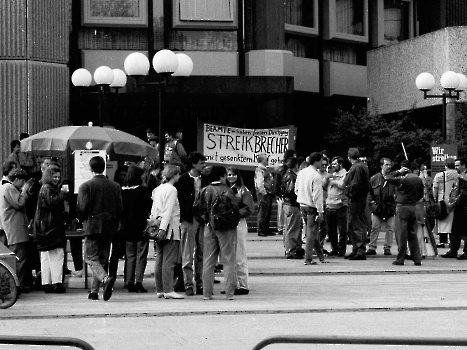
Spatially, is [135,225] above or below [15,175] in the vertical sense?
below

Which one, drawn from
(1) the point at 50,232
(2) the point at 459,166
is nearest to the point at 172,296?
(1) the point at 50,232

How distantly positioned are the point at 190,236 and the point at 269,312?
265cm

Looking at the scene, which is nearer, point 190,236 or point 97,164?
point 97,164

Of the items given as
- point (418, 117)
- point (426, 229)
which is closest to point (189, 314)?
point (426, 229)

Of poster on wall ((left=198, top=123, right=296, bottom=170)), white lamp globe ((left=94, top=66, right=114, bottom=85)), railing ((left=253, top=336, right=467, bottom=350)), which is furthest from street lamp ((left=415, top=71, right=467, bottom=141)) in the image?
railing ((left=253, top=336, right=467, bottom=350))

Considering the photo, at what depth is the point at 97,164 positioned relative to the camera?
15289mm

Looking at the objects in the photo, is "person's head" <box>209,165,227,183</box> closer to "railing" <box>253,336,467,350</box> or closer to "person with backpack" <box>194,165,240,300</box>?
"person with backpack" <box>194,165,240,300</box>

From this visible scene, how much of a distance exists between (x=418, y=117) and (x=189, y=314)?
23547 mm

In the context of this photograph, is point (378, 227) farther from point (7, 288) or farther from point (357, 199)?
point (7, 288)

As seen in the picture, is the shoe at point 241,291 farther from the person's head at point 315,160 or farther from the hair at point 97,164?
the person's head at point 315,160

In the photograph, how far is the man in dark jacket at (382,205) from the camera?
21656 mm

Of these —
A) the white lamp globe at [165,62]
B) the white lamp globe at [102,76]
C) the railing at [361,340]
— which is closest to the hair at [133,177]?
the white lamp globe at [165,62]

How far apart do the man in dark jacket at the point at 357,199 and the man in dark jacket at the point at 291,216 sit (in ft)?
3.26

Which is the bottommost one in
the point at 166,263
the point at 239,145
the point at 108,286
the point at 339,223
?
the point at 108,286
